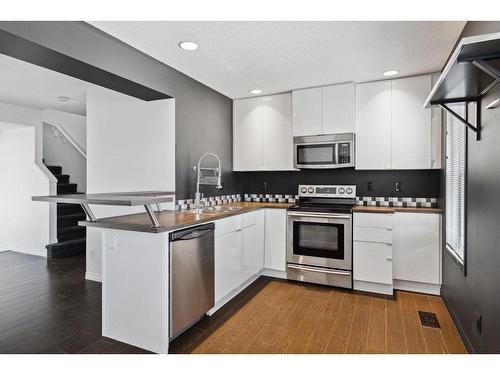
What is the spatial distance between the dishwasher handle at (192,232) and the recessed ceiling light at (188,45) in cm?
158

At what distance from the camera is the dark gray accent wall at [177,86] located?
1.97 meters

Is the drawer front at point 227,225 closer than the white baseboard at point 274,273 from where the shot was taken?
Yes

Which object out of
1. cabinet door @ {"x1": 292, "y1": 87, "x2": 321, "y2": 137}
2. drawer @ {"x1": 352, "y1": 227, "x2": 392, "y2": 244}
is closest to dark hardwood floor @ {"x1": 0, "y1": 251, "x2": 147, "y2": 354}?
drawer @ {"x1": 352, "y1": 227, "x2": 392, "y2": 244}

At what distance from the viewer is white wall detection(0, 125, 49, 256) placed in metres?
4.91

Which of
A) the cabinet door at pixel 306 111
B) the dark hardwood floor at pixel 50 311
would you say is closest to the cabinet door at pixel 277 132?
the cabinet door at pixel 306 111

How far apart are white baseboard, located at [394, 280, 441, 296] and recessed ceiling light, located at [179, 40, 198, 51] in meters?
3.29

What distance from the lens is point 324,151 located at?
371 cm

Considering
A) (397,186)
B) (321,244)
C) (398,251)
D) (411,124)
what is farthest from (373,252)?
(411,124)

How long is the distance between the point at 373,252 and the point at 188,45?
284cm

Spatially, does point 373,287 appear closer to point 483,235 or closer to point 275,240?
point 275,240

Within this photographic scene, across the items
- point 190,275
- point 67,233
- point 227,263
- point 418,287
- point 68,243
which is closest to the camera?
point 190,275

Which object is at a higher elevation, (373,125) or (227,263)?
(373,125)

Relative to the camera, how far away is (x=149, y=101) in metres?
3.21

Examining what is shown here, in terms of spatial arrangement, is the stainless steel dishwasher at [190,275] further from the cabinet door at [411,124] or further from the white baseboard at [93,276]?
the cabinet door at [411,124]
